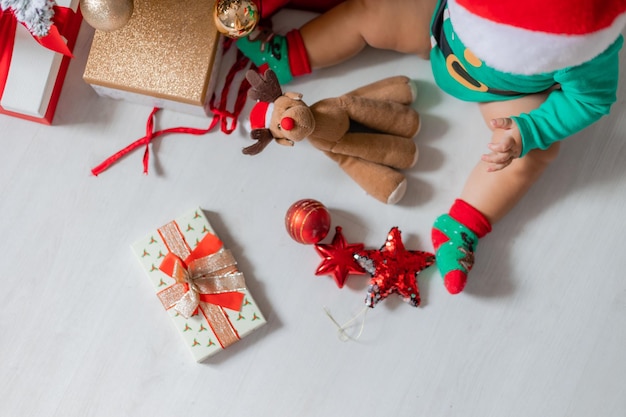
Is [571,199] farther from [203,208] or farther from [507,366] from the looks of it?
[203,208]

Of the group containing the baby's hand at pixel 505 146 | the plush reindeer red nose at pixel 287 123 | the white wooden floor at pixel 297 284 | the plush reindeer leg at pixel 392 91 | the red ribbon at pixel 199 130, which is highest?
the plush reindeer red nose at pixel 287 123

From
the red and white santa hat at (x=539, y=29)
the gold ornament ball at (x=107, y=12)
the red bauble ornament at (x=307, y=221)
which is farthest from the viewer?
the red bauble ornament at (x=307, y=221)

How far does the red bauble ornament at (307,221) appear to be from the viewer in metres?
0.79

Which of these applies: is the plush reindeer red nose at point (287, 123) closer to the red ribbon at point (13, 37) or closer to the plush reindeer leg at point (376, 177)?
the plush reindeer leg at point (376, 177)

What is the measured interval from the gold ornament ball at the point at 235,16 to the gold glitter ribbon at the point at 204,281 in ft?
0.88

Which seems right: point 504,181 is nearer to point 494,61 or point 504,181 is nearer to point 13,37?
point 494,61

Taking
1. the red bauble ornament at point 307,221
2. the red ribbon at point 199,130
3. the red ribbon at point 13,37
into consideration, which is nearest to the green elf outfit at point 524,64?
the red bauble ornament at point 307,221

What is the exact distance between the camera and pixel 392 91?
0.85m

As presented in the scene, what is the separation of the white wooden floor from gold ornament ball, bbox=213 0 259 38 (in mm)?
156

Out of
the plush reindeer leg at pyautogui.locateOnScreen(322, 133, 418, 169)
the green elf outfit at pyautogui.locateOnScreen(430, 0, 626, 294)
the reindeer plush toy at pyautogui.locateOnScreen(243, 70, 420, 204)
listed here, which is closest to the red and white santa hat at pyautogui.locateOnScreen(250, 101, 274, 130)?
the reindeer plush toy at pyautogui.locateOnScreen(243, 70, 420, 204)

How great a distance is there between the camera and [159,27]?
811 mm

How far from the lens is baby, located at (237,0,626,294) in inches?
22.6

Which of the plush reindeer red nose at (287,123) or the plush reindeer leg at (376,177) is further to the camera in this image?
the plush reindeer leg at (376,177)

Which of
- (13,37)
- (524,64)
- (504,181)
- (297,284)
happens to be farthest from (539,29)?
(13,37)
